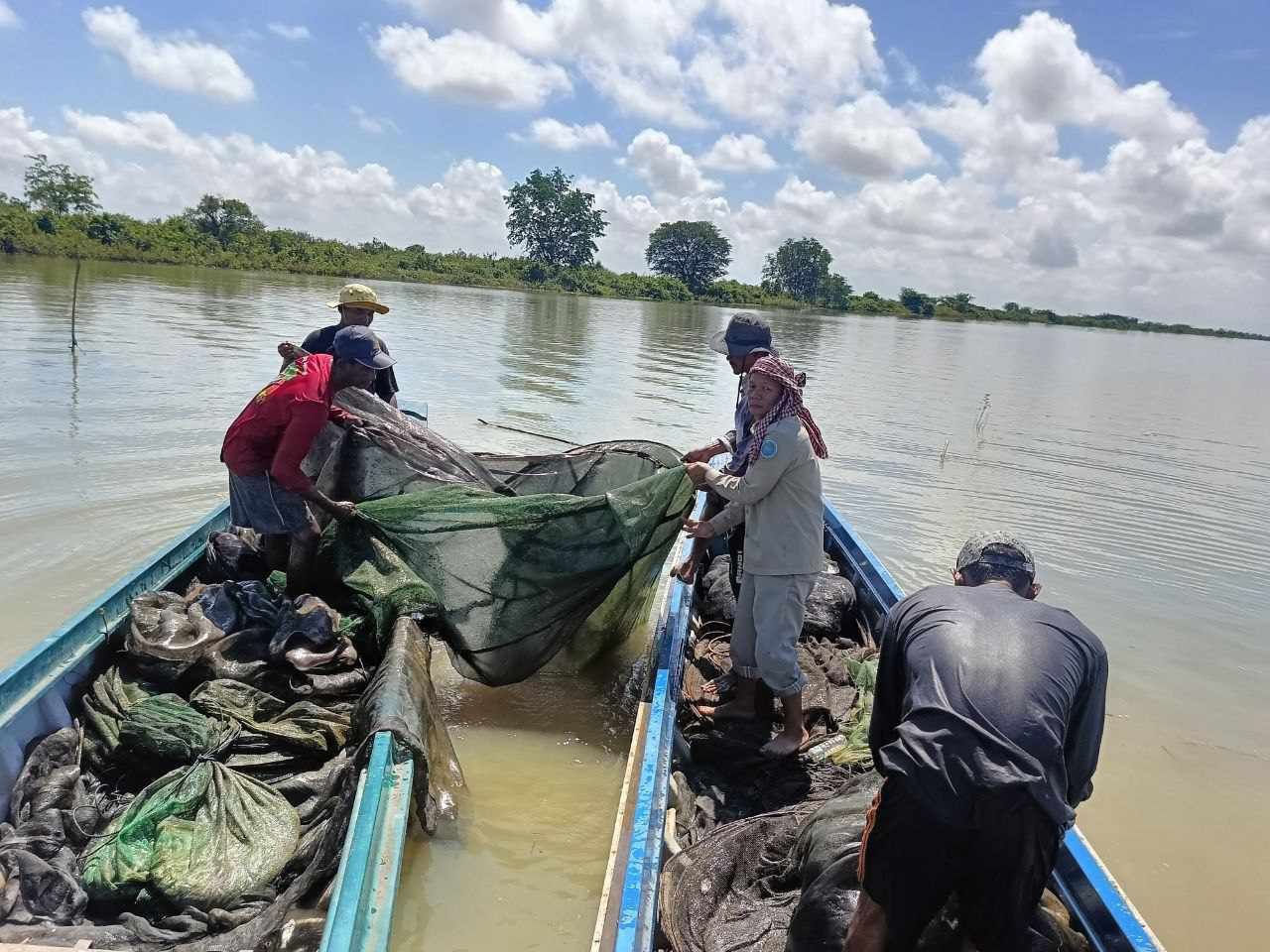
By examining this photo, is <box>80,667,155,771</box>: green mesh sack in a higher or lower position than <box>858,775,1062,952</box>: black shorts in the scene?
lower

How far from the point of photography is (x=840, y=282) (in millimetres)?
91125

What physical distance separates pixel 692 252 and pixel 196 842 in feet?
271

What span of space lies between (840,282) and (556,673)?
303 feet

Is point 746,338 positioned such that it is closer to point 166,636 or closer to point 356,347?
point 356,347

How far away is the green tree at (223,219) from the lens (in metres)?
51.4

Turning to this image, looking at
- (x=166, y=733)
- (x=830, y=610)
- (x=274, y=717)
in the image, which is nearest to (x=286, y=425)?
(x=274, y=717)

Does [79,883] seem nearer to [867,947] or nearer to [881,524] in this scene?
[867,947]

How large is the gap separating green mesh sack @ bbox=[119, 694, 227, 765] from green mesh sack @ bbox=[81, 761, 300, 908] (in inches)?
7.9

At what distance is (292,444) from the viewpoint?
4.02 metres

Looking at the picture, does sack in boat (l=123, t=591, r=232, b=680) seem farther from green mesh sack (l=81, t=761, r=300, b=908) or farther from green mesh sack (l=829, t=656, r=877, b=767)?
green mesh sack (l=829, t=656, r=877, b=767)

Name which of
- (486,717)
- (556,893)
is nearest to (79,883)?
(556,893)

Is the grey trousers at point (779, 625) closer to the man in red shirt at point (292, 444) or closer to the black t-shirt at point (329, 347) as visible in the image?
the man in red shirt at point (292, 444)

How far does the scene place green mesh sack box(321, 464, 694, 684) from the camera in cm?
403

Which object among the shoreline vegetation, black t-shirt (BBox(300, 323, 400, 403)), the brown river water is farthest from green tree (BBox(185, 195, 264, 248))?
black t-shirt (BBox(300, 323, 400, 403))
